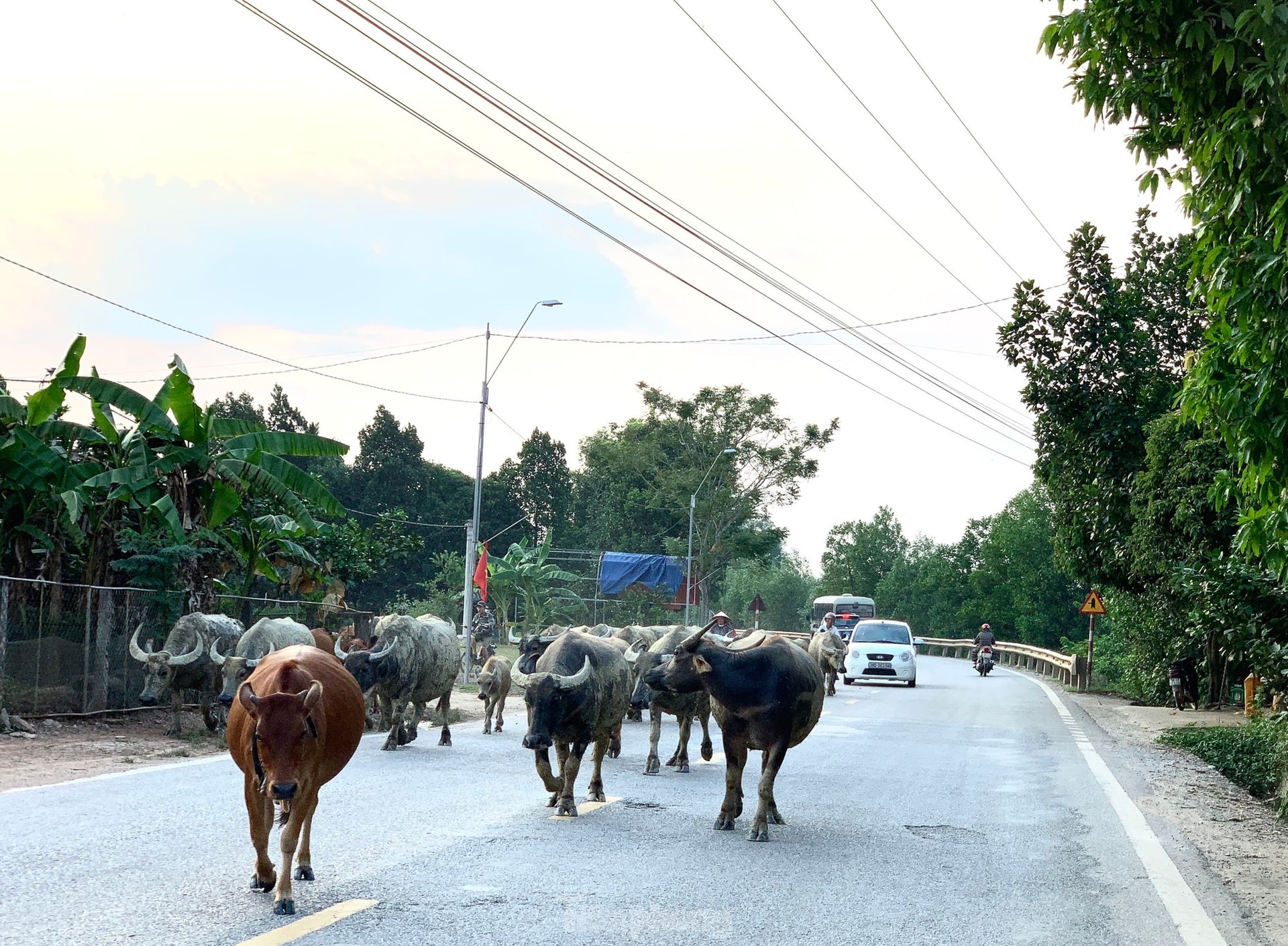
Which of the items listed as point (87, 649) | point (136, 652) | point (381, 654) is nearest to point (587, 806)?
point (381, 654)

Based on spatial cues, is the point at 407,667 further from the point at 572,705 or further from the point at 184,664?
the point at 572,705

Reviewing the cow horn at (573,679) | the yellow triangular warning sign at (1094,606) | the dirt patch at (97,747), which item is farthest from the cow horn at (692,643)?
the yellow triangular warning sign at (1094,606)

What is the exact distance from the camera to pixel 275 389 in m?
64.2

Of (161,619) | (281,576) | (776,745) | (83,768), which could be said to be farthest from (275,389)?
(776,745)

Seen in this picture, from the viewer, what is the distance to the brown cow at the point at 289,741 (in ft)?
22.1

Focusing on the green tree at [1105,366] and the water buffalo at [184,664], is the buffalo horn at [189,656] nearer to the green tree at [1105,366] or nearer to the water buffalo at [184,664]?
the water buffalo at [184,664]

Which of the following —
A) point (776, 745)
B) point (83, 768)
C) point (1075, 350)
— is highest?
point (1075, 350)

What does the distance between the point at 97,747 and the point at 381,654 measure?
11.5ft

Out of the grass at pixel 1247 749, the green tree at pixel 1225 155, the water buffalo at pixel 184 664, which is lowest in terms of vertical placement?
the grass at pixel 1247 749

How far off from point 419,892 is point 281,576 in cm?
1933

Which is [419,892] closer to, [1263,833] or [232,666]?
[232,666]

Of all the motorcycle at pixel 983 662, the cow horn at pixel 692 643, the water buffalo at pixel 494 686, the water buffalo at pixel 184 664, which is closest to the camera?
the cow horn at pixel 692 643

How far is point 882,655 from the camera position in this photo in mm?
34188

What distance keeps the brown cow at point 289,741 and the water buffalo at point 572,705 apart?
2606 mm
